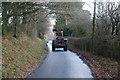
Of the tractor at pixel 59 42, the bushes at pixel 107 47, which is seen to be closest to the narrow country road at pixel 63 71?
the bushes at pixel 107 47

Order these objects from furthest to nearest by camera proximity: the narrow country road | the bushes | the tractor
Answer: the tractor
the bushes
the narrow country road

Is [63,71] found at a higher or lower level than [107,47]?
lower

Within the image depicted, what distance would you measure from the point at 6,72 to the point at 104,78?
3.61 meters

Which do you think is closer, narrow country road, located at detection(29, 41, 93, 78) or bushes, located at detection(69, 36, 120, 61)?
narrow country road, located at detection(29, 41, 93, 78)

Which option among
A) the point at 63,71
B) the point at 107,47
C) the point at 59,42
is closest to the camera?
the point at 63,71

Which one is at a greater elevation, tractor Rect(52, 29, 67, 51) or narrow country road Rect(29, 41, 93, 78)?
tractor Rect(52, 29, 67, 51)

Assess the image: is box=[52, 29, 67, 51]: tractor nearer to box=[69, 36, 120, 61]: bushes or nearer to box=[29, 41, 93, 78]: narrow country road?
box=[69, 36, 120, 61]: bushes

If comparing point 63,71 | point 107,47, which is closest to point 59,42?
point 107,47

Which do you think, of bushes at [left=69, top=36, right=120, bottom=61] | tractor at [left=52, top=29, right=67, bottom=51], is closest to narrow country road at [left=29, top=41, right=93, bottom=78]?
bushes at [left=69, top=36, right=120, bottom=61]

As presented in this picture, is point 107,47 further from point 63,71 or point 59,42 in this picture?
point 59,42

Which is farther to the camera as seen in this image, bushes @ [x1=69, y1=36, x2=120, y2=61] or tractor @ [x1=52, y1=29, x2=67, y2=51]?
tractor @ [x1=52, y1=29, x2=67, y2=51]

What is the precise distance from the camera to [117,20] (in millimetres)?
17656

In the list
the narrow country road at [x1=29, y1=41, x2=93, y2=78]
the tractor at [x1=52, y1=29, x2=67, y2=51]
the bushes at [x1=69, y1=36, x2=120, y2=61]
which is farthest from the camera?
the tractor at [x1=52, y1=29, x2=67, y2=51]

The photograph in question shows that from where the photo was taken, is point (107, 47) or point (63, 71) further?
point (107, 47)
